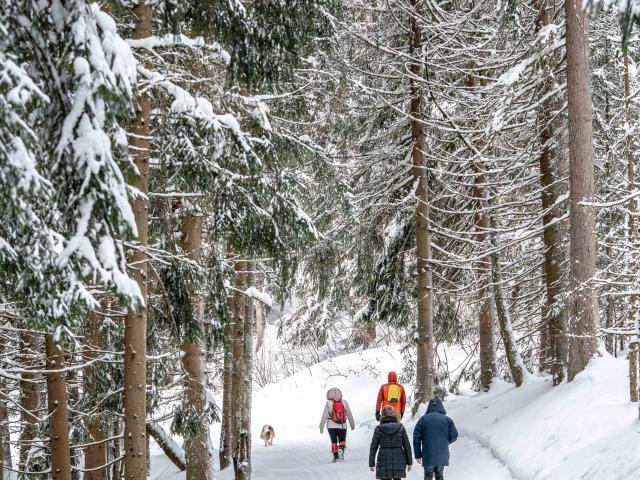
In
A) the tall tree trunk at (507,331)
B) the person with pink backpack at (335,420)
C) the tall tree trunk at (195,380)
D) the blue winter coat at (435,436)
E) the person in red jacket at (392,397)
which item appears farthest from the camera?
the person with pink backpack at (335,420)

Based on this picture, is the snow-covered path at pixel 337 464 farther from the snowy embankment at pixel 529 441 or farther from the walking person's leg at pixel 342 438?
the walking person's leg at pixel 342 438

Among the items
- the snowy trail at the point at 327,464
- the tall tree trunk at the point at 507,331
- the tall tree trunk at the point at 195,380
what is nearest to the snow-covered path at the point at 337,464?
the snowy trail at the point at 327,464

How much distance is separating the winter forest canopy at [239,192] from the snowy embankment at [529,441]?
2.29ft

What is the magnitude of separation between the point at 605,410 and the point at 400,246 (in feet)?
27.0

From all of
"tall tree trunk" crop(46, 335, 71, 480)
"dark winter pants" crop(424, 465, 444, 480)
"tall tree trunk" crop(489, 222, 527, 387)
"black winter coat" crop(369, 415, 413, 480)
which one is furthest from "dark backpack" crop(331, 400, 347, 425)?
"tall tree trunk" crop(46, 335, 71, 480)

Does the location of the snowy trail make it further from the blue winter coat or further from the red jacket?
the red jacket

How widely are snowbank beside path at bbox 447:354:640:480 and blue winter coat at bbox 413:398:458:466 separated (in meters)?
0.94

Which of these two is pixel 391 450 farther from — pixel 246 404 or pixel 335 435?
pixel 335 435

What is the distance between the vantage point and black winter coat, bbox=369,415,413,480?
10188mm

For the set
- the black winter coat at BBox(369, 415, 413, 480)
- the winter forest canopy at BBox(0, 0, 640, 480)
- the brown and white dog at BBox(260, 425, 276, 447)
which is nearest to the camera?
the winter forest canopy at BBox(0, 0, 640, 480)

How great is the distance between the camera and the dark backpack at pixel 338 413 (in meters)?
15.7

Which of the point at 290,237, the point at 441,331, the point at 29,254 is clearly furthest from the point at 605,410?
the point at 441,331

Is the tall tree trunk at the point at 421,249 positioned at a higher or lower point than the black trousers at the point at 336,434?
higher

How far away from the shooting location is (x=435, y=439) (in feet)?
33.0
